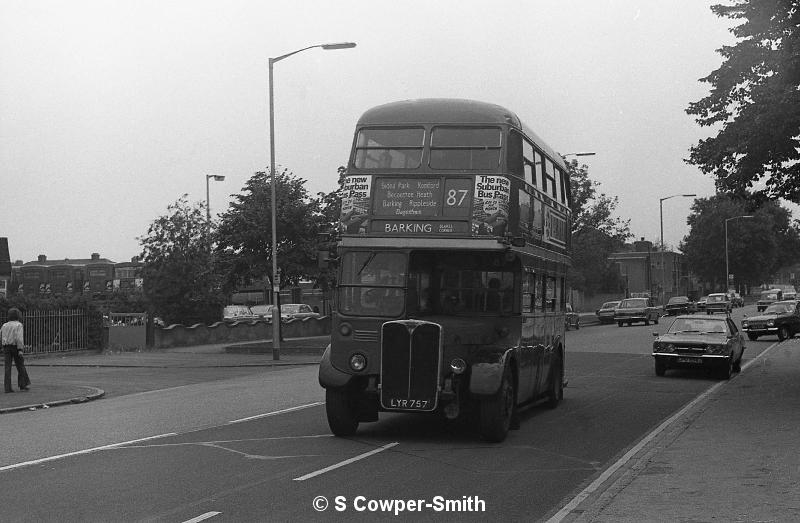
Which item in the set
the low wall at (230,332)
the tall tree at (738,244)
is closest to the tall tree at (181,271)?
the low wall at (230,332)

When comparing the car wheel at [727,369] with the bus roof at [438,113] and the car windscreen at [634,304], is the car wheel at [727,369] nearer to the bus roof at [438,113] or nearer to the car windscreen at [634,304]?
the bus roof at [438,113]

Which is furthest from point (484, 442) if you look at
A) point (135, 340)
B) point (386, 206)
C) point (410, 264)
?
point (135, 340)

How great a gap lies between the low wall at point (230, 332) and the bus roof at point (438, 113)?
95.7 ft

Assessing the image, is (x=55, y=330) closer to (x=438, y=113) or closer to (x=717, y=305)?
(x=438, y=113)

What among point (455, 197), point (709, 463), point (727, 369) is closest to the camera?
point (709, 463)

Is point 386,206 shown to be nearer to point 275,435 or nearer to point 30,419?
point 275,435

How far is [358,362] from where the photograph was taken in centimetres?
1312

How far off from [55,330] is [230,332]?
1003cm

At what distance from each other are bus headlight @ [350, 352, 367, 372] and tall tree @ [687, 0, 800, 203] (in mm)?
10226

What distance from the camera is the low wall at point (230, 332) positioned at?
1655 inches

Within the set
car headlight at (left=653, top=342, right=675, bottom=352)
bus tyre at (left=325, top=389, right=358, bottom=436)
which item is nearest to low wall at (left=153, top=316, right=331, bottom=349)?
car headlight at (left=653, top=342, right=675, bottom=352)

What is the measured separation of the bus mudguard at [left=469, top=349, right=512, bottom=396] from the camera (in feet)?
41.7

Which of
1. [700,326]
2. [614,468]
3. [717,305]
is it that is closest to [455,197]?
[614,468]

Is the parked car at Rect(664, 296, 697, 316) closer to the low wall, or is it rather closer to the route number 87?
the low wall
